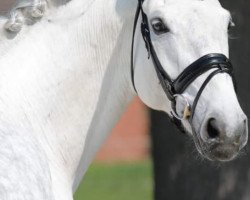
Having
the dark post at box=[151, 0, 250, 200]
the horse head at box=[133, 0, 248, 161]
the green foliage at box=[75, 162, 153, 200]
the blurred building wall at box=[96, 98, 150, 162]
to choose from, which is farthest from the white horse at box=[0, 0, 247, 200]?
the blurred building wall at box=[96, 98, 150, 162]

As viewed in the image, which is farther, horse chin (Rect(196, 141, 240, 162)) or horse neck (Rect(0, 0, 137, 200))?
horse neck (Rect(0, 0, 137, 200))

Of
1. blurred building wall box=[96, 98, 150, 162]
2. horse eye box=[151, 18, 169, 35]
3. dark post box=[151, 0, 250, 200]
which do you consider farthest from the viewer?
blurred building wall box=[96, 98, 150, 162]

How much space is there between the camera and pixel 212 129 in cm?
441

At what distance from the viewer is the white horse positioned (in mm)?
4430

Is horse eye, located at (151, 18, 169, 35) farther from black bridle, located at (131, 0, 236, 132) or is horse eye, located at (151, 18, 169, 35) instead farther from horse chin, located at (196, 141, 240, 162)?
horse chin, located at (196, 141, 240, 162)

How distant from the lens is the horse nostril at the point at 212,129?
439 cm

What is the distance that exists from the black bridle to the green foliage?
971cm

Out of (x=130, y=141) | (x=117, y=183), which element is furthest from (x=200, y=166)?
(x=130, y=141)

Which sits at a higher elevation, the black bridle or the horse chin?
the black bridle

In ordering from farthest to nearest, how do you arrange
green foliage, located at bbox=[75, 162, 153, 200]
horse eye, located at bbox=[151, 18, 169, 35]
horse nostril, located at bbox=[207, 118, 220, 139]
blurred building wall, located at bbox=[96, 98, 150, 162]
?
blurred building wall, located at bbox=[96, 98, 150, 162]
green foliage, located at bbox=[75, 162, 153, 200]
horse eye, located at bbox=[151, 18, 169, 35]
horse nostril, located at bbox=[207, 118, 220, 139]

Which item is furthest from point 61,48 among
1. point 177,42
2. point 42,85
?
point 177,42

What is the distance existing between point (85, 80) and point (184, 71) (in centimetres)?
52

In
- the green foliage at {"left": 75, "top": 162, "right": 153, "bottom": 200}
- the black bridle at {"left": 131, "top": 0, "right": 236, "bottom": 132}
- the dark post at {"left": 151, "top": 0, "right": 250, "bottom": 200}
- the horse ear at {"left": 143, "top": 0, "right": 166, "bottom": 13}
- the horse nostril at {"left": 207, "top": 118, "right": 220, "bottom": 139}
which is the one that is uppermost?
the horse ear at {"left": 143, "top": 0, "right": 166, "bottom": 13}

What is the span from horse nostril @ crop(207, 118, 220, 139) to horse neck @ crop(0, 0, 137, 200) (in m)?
0.60
